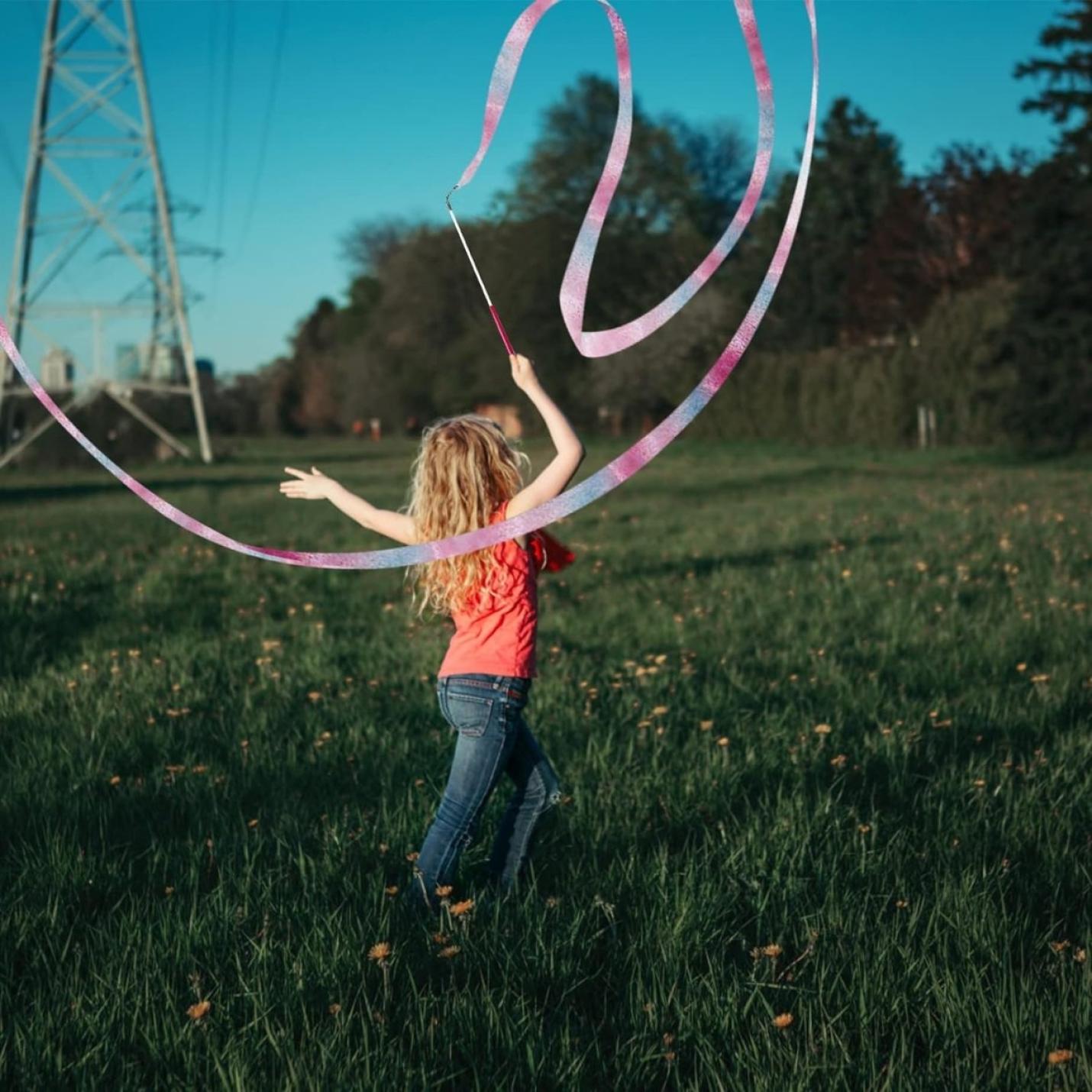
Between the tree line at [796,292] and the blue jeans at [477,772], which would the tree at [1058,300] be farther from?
the blue jeans at [477,772]

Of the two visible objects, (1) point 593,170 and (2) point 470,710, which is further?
(1) point 593,170

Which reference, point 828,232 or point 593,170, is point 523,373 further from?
point 828,232

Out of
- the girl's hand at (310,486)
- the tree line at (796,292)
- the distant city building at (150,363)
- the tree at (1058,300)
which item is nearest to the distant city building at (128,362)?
the distant city building at (150,363)

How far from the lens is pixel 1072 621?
786cm

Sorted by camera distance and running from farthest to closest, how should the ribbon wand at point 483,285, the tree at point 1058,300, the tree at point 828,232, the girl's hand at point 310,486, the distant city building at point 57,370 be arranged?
the tree at point 828,232 < the distant city building at point 57,370 < the tree at point 1058,300 < the girl's hand at point 310,486 < the ribbon wand at point 483,285

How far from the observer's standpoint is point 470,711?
361 cm

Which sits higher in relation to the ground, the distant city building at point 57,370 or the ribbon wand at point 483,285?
the distant city building at point 57,370

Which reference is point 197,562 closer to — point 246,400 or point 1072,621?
point 1072,621

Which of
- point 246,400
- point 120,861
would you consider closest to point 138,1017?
point 120,861

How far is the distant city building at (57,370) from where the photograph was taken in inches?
1508

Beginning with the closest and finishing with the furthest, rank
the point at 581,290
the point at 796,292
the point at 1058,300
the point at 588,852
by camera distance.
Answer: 1. the point at 581,290
2. the point at 588,852
3. the point at 1058,300
4. the point at 796,292

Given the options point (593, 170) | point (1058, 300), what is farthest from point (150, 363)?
point (1058, 300)

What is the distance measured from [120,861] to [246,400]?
79842 millimetres

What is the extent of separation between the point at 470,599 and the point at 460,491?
0.32 meters
